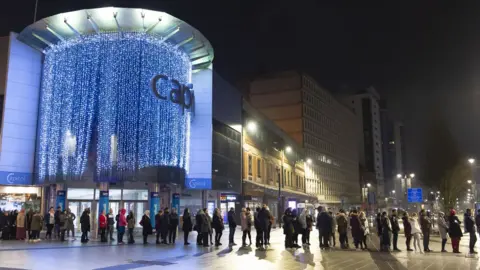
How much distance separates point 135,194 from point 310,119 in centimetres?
5003

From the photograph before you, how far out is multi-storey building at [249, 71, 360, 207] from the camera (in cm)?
7344

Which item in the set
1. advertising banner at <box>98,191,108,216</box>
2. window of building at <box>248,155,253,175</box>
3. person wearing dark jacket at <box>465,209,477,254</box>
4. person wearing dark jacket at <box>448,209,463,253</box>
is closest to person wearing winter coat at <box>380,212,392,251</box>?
person wearing dark jacket at <box>448,209,463,253</box>

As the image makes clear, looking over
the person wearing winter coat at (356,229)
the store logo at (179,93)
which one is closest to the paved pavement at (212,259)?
the person wearing winter coat at (356,229)

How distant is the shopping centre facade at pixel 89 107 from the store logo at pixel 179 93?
0.09 meters

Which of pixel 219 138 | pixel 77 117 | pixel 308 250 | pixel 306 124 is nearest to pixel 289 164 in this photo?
pixel 306 124

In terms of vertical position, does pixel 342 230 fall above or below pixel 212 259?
above

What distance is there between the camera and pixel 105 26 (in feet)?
89.4

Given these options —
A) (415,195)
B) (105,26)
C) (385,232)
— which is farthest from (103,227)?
(415,195)

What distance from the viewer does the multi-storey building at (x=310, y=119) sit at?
73438 mm

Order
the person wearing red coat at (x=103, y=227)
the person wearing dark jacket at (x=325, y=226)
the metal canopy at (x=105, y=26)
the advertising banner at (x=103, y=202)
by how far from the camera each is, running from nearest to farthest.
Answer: the person wearing dark jacket at (x=325, y=226) < the person wearing red coat at (x=103, y=227) < the advertising banner at (x=103, y=202) < the metal canopy at (x=105, y=26)

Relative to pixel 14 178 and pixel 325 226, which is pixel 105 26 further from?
pixel 325 226

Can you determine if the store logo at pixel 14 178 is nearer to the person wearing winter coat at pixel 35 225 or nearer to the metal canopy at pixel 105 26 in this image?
the person wearing winter coat at pixel 35 225

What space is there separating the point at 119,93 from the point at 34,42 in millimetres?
6442

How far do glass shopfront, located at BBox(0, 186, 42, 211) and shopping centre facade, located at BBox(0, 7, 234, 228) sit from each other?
60mm
